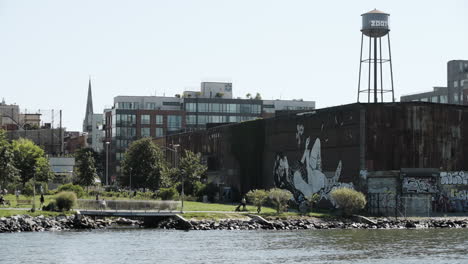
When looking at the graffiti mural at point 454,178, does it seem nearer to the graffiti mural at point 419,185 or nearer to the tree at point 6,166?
the graffiti mural at point 419,185

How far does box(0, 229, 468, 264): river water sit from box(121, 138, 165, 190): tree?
53.8 metres

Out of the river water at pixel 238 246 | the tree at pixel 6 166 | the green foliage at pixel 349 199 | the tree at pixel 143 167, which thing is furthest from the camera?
the tree at pixel 143 167

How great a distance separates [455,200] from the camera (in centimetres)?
9319

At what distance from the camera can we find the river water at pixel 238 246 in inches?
2168

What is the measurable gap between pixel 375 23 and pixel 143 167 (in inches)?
1931

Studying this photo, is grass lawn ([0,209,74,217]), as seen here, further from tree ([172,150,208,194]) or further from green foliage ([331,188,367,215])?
tree ([172,150,208,194])

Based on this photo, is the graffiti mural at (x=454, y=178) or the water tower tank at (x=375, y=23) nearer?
the graffiti mural at (x=454, y=178)

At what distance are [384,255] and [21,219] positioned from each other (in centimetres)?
3638

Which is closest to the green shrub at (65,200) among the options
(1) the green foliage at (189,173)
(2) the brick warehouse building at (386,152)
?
(2) the brick warehouse building at (386,152)

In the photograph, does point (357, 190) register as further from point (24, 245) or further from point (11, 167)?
point (11, 167)

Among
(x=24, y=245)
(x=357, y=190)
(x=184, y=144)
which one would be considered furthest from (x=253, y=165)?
(x=24, y=245)

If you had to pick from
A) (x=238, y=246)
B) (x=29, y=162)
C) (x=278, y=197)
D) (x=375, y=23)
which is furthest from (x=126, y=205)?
(x=29, y=162)

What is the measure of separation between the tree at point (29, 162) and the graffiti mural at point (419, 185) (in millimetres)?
65258

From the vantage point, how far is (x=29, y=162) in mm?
136000
